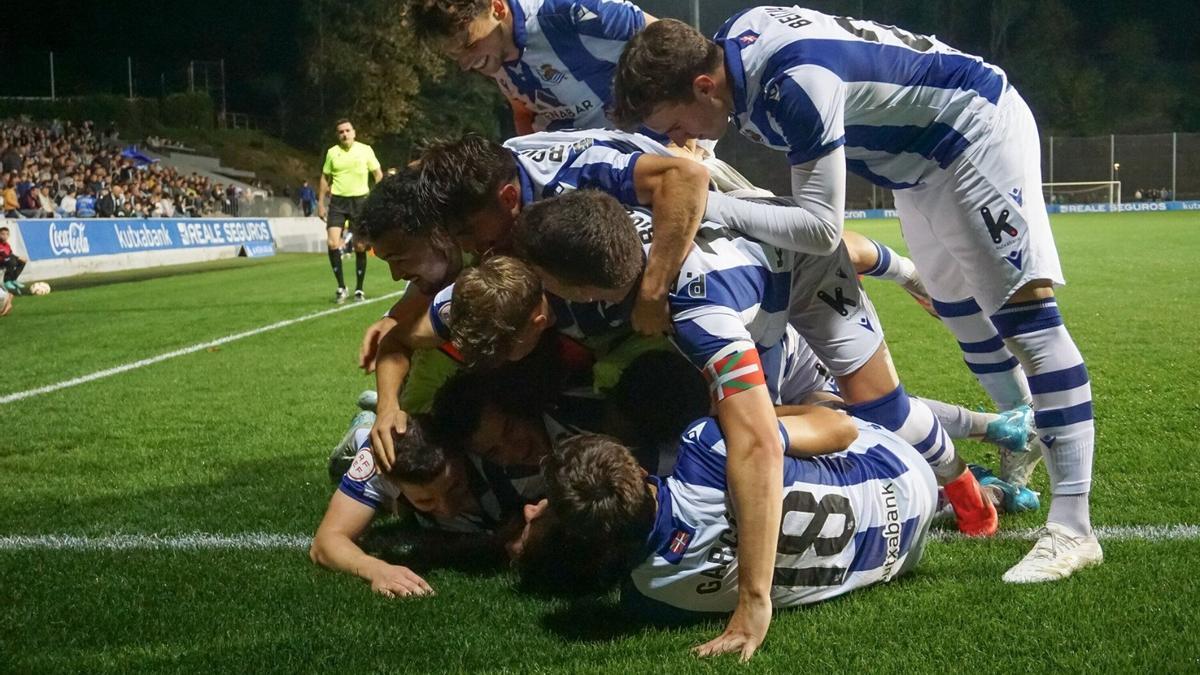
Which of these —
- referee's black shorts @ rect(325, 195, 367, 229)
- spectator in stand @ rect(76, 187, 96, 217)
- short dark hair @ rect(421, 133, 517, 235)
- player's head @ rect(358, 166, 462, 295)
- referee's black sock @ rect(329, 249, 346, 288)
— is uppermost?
short dark hair @ rect(421, 133, 517, 235)

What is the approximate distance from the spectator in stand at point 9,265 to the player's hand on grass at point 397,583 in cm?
1418

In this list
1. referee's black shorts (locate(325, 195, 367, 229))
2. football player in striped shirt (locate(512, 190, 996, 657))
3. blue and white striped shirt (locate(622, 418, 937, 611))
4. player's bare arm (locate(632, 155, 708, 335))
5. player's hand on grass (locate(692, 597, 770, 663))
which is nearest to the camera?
player's hand on grass (locate(692, 597, 770, 663))

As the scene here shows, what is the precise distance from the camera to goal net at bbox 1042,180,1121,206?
4562 centimetres

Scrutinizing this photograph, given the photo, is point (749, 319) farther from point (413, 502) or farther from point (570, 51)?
point (570, 51)

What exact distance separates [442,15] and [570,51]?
57 centimetres

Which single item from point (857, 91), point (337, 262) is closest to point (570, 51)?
point (857, 91)

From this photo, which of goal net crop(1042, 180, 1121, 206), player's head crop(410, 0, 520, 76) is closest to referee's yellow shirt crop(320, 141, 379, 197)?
player's head crop(410, 0, 520, 76)

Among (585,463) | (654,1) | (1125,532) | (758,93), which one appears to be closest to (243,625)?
(585,463)

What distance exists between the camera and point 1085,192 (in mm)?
46406

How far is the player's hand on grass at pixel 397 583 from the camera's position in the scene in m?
3.50

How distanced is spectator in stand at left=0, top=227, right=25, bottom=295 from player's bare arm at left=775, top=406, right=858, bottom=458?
15041 millimetres

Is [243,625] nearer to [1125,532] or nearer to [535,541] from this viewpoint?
[535,541]

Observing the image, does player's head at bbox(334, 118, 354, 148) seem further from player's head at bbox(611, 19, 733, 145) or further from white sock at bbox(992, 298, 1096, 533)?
white sock at bbox(992, 298, 1096, 533)

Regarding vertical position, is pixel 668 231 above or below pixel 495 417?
above
